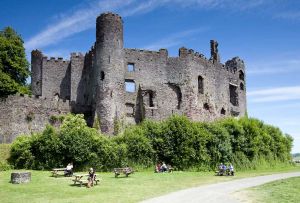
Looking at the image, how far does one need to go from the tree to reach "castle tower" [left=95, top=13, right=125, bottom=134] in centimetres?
838

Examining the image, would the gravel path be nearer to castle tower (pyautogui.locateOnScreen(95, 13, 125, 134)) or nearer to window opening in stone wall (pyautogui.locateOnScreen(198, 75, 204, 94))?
castle tower (pyautogui.locateOnScreen(95, 13, 125, 134))

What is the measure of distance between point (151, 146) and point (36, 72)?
22774mm

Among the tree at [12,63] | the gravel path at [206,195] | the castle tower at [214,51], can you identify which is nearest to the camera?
the gravel path at [206,195]

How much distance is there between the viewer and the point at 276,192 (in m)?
21.3

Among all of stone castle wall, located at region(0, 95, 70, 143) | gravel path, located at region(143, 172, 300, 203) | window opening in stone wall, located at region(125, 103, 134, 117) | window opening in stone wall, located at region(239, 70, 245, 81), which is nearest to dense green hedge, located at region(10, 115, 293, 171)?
stone castle wall, located at region(0, 95, 70, 143)

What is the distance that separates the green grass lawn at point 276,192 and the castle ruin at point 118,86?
21488 millimetres

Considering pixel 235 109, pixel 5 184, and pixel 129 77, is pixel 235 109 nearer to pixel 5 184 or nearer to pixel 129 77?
pixel 129 77

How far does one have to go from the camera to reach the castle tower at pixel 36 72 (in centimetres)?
5109

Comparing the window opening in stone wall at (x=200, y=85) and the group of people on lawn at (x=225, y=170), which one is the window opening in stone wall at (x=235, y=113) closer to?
the window opening in stone wall at (x=200, y=85)

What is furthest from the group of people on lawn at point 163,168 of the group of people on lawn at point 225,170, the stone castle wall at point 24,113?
the stone castle wall at point 24,113

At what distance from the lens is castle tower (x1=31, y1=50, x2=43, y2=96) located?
5109 centimetres

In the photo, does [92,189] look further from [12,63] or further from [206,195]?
[12,63]

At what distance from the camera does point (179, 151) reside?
118ft

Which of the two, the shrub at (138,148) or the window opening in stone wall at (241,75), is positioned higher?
the window opening in stone wall at (241,75)
